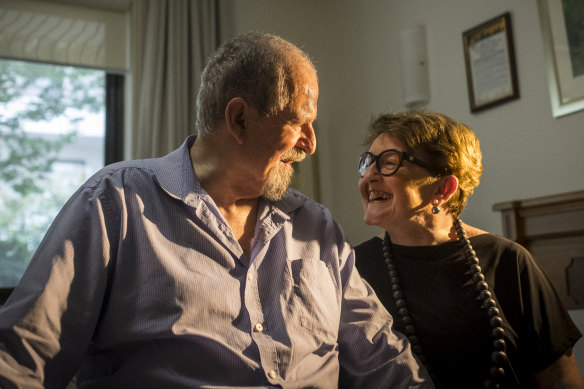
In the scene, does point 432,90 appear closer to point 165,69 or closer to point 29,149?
point 165,69

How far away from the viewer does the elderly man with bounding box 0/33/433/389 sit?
3.65 feet

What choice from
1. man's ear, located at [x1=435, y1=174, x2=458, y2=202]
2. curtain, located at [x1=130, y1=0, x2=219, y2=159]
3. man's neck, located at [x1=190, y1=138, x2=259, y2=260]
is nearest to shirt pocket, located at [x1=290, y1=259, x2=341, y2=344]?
man's neck, located at [x1=190, y1=138, x2=259, y2=260]

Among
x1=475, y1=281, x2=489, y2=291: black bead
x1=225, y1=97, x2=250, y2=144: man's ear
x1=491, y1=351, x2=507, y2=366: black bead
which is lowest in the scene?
x1=491, y1=351, x2=507, y2=366: black bead

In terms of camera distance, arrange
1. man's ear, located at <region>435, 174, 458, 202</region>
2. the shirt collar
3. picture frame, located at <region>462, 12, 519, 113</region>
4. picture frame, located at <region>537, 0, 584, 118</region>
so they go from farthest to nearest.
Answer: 1. picture frame, located at <region>462, 12, 519, 113</region>
2. picture frame, located at <region>537, 0, 584, 118</region>
3. man's ear, located at <region>435, 174, 458, 202</region>
4. the shirt collar

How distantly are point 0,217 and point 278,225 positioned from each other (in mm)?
2407

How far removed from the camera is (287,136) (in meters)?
1.38

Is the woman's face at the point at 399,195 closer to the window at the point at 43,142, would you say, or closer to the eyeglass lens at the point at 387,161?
the eyeglass lens at the point at 387,161

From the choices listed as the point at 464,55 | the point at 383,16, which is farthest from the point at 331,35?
the point at 464,55

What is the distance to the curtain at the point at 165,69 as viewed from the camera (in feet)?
11.4

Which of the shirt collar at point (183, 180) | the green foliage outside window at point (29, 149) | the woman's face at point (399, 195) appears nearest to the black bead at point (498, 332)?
the woman's face at point (399, 195)

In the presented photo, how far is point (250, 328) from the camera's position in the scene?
1.22 meters

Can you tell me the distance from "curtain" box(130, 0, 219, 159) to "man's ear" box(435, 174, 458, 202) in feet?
6.82

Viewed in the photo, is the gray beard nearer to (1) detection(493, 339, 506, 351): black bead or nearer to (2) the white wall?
(1) detection(493, 339, 506, 351): black bead

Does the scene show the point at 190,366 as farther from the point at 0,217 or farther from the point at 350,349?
the point at 0,217
